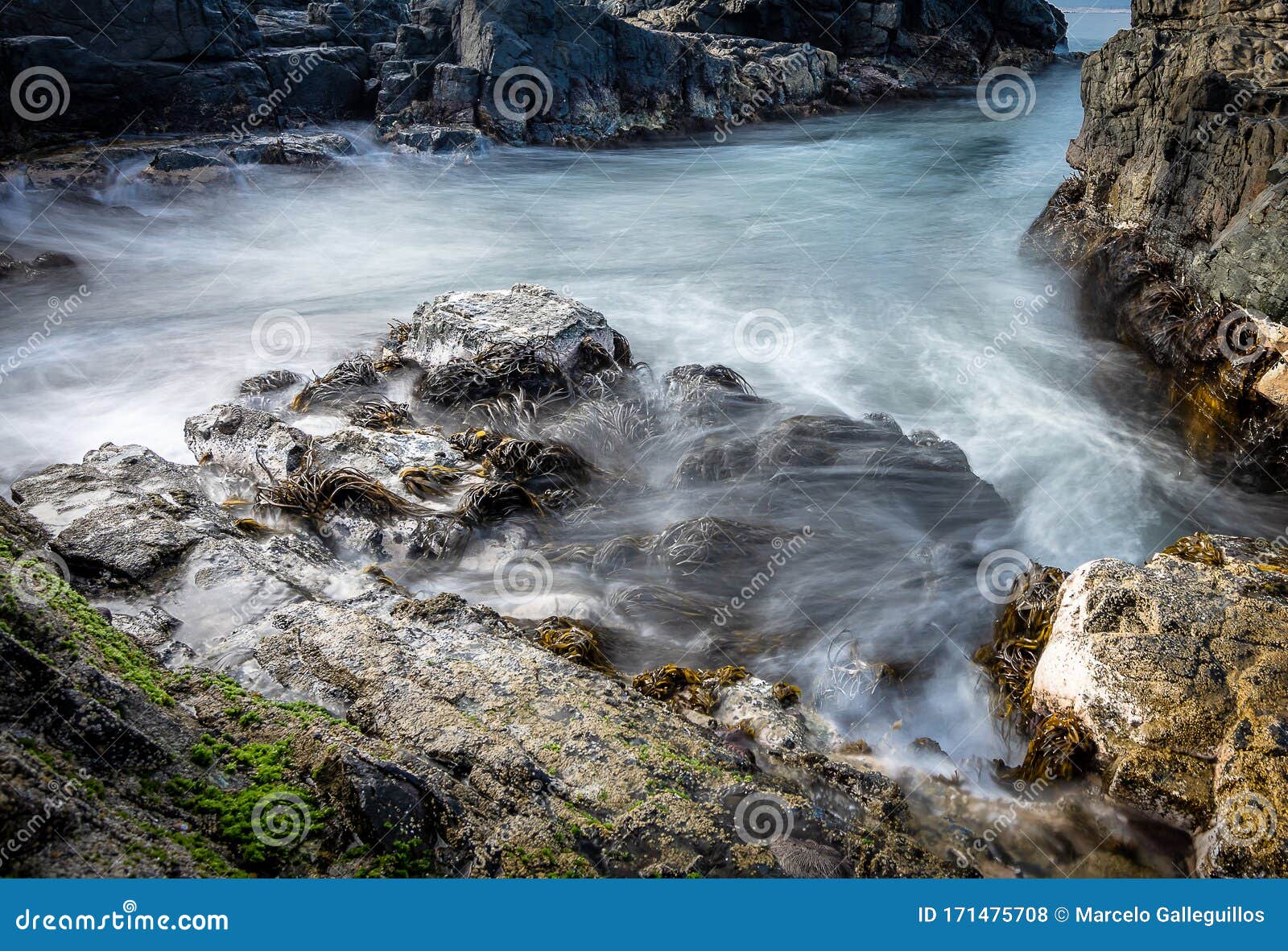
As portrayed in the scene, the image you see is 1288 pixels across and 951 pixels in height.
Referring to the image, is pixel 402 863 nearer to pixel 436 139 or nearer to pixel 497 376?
pixel 497 376

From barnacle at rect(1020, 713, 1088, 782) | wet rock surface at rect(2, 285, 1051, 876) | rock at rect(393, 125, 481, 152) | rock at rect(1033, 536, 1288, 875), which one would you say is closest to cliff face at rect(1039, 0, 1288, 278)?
wet rock surface at rect(2, 285, 1051, 876)

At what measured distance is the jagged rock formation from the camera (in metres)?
18.6

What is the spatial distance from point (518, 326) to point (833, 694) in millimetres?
4961

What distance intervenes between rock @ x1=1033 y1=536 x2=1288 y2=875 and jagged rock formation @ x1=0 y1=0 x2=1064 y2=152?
67.2ft

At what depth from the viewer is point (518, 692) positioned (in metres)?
3.33

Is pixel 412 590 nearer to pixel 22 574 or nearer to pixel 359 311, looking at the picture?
pixel 22 574

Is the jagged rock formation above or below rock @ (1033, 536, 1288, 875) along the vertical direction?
above

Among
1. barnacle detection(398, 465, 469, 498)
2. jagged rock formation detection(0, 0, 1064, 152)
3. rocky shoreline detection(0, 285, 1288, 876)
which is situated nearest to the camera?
rocky shoreline detection(0, 285, 1288, 876)

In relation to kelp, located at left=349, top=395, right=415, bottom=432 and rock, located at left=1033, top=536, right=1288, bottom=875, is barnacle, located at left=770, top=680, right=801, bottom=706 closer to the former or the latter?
rock, located at left=1033, top=536, right=1288, bottom=875

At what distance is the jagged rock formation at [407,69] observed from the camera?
18.6 metres

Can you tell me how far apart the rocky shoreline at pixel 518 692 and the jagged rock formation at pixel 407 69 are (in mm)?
17230

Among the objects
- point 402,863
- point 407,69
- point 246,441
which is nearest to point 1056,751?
point 402,863

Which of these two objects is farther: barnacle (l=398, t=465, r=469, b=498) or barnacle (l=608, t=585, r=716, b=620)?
barnacle (l=398, t=465, r=469, b=498)

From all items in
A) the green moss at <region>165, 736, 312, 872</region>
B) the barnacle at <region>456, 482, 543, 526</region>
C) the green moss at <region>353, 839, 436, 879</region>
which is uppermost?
the green moss at <region>165, 736, 312, 872</region>
